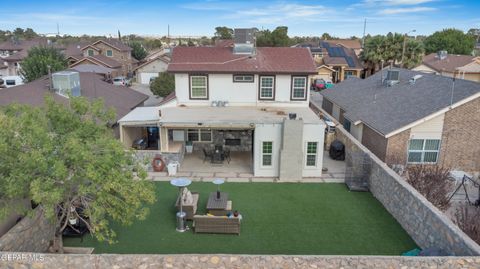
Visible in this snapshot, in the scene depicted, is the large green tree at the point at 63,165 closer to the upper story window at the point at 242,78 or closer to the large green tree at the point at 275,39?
the upper story window at the point at 242,78

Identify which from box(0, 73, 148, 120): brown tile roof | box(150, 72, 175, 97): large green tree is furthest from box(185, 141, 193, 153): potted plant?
box(150, 72, 175, 97): large green tree

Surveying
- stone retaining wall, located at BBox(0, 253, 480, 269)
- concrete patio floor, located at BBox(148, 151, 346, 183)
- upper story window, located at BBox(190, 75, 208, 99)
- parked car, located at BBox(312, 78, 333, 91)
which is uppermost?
upper story window, located at BBox(190, 75, 208, 99)

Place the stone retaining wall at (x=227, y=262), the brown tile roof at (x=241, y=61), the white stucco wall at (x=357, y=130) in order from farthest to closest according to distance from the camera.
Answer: the white stucco wall at (x=357, y=130)
the brown tile roof at (x=241, y=61)
the stone retaining wall at (x=227, y=262)

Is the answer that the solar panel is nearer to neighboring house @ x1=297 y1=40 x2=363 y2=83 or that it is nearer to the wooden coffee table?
neighboring house @ x1=297 y1=40 x2=363 y2=83

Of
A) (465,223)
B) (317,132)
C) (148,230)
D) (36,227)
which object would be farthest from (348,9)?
(36,227)

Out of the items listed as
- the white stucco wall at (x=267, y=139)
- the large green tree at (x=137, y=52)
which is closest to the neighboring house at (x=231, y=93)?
the white stucco wall at (x=267, y=139)

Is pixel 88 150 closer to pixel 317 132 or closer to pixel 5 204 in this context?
pixel 5 204
